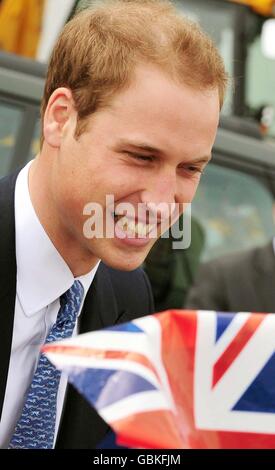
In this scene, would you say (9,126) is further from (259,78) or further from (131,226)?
(131,226)

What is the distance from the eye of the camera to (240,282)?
17.4 ft

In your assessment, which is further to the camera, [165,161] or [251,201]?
[251,201]

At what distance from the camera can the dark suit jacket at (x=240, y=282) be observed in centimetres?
522

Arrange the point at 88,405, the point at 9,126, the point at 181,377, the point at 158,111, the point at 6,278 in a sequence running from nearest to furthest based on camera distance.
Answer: the point at 181,377 → the point at 158,111 → the point at 6,278 → the point at 88,405 → the point at 9,126

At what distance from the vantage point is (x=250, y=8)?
243 inches

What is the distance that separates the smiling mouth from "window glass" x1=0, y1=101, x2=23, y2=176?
3.06 meters

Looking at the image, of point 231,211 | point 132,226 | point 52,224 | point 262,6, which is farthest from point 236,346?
point 262,6

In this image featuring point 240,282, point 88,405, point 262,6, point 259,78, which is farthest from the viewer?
point 262,6

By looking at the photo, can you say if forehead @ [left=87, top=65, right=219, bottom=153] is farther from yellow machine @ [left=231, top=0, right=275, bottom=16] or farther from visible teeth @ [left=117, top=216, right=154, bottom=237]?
yellow machine @ [left=231, top=0, right=275, bottom=16]

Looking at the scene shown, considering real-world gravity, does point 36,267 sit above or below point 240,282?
above

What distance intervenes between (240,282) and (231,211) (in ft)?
1.37
